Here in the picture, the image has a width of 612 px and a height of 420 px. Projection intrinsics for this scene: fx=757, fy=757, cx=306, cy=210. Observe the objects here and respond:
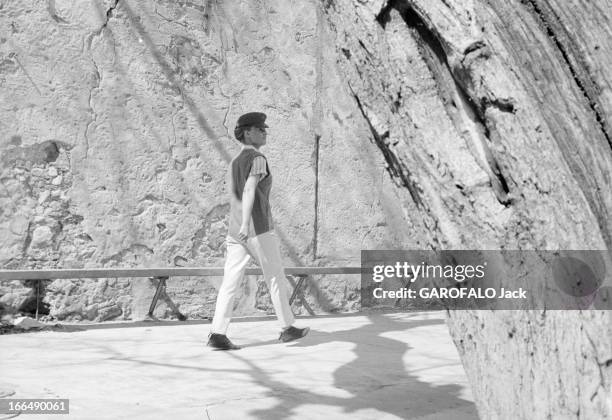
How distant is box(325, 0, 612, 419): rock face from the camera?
1.33 meters

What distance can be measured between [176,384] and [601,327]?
103 inches

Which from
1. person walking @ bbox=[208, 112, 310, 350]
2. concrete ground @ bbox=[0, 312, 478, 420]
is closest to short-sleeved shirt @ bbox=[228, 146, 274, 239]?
person walking @ bbox=[208, 112, 310, 350]

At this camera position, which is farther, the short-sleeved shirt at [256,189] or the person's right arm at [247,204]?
the short-sleeved shirt at [256,189]

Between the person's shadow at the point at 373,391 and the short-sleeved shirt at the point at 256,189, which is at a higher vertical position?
the short-sleeved shirt at the point at 256,189

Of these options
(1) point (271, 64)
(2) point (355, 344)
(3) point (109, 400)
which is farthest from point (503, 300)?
(1) point (271, 64)

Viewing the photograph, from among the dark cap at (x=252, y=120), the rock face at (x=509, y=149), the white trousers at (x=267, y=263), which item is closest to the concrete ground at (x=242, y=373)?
the white trousers at (x=267, y=263)

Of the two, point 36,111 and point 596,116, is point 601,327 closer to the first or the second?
point 596,116

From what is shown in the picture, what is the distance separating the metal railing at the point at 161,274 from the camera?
547 cm

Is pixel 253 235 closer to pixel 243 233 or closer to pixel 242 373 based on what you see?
→ pixel 243 233

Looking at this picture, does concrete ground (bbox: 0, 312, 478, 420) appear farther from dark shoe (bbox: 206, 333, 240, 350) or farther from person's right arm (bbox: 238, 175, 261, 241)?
person's right arm (bbox: 238, 175, 261, 241)

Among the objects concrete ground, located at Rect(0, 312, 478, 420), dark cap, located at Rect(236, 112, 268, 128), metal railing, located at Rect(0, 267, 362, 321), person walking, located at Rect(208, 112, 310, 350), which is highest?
dark cap, located at Rect(236, 112, 268, 128)

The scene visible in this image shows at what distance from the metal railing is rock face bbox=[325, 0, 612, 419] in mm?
4394

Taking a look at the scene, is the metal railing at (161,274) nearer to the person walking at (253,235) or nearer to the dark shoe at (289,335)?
the person walking at (253,235)

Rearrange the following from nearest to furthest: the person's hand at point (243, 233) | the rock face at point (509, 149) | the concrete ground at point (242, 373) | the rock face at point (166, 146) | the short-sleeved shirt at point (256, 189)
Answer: the rock face at point (509, 149), the concrete ground at point (242, 373), the person's hand at point (243, 233), the short-sleeved shirt at point (256, 189), the rock face at point (166, 146)
